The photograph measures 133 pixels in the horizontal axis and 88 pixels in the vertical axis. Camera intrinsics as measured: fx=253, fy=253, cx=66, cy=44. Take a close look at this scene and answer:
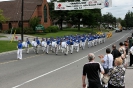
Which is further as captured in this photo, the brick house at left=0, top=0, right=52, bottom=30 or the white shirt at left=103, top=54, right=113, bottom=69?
the brick house at left=0, top=0, right=52, bottom=30

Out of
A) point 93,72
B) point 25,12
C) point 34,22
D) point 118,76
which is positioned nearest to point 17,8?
point 25,12

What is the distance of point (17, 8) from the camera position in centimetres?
6438

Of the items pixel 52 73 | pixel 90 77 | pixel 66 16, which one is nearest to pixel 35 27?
pixel 66 16

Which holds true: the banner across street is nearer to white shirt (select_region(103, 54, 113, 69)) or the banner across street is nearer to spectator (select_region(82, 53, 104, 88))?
white shirt (select_region(103, 54, 113, 69))

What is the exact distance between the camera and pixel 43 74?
525 inches

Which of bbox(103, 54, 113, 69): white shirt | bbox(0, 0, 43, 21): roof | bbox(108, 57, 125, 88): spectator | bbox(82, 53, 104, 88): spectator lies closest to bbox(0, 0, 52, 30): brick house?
bbox(0, 0, 43, 21): roof

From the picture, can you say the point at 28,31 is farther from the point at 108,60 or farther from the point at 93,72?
the point at 93,72

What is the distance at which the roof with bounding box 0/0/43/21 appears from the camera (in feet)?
205

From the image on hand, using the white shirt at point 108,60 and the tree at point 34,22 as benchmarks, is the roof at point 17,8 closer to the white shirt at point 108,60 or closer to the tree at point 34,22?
the tree at point 34,22

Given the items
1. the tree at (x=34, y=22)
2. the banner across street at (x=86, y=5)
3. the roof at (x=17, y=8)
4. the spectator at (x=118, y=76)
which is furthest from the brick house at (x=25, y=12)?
the spectator at (x=118, y=76)

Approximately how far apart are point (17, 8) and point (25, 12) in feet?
9.57

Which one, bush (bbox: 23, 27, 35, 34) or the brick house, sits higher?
the brick house

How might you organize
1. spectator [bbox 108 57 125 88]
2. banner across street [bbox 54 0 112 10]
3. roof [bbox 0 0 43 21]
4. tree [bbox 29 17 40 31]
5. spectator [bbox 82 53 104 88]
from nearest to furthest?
spectator [bbox 108 57 125 88], spectator [bbox 82 53 104 88], banner across street [bbox 54 0 112 10], tree [bbox 29 17 40 31], roof [bbox 0 0 43 21]

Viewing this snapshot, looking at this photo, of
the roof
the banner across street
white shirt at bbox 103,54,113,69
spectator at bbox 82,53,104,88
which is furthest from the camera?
the roof
